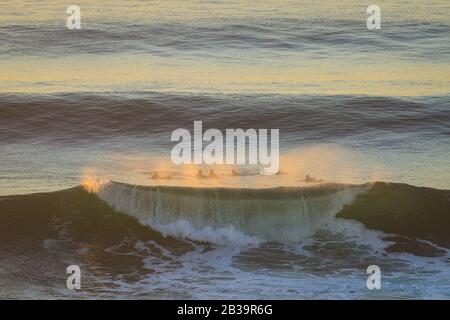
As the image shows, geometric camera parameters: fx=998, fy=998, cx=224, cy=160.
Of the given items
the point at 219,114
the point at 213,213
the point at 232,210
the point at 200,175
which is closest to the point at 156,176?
the point at 200,175

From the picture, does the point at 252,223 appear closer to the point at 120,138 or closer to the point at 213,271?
the point at 213,271

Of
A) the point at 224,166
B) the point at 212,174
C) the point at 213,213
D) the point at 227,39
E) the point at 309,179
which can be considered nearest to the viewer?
the point at 213,213

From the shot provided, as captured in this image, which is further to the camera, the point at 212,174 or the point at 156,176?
the point at 212,174

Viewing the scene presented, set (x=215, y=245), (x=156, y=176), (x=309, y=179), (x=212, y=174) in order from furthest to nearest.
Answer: (x=212, y=174), (x=156, y=176), (x=309, y=179), (x=215, y=245)

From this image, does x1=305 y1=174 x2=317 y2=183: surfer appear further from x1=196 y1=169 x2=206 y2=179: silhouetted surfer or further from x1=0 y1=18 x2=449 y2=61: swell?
x1=0 y1=18 x2=449 y2=61: swell

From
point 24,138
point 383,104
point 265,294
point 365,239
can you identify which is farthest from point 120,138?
point 265,294

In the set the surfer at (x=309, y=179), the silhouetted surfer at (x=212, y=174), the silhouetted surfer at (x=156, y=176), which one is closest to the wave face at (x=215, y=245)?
the surfer at (x=309, y=179)

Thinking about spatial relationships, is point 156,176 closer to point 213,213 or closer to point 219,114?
point 213,213
